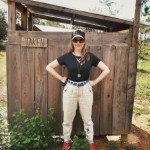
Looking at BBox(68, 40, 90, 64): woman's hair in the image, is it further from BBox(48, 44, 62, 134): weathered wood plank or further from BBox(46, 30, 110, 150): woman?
BBox(48, 44, 62, 134): weathered wood plank

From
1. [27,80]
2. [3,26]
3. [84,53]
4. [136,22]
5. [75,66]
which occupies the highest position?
[3,26]

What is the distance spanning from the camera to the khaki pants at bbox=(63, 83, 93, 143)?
5160 mm

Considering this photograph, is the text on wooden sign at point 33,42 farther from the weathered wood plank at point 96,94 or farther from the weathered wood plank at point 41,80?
the weathered wood plank at point 96,94

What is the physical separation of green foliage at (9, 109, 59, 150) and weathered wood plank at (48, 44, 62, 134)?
20 centimetres

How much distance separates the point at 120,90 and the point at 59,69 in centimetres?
125

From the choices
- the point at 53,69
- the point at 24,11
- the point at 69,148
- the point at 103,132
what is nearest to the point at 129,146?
the point at 103,132

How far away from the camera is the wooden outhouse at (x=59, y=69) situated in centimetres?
550

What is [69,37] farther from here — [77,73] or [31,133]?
[31,133]

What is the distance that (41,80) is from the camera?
5.66 meters

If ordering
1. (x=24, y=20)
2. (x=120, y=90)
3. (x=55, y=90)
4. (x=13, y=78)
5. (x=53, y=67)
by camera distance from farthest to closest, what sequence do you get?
(x=24, y=20)
(x=120, y=90)
(x=55, y=90)
(x=13, y=78)
(x=53, y=67)

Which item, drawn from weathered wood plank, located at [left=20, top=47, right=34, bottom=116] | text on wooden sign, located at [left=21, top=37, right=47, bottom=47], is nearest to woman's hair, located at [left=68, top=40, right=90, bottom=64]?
text on wooden sign, located at [left=21, top=37, right=47, bottom=47]

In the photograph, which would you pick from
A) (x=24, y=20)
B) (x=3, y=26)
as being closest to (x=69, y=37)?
(x=24, y=20)

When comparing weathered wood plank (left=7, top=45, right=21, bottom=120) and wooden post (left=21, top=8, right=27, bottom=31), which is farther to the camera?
wooden post (left=21, top=8, right=27, bottom=31)

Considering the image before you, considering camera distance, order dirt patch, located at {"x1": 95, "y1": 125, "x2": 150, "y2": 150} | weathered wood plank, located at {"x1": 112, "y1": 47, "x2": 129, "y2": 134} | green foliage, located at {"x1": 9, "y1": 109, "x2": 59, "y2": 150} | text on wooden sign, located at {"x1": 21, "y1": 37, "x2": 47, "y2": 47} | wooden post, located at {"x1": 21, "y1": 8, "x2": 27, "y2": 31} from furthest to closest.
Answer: wooden post, located at {"x1": 21, "y1": 8, "x2": 27, "y2": 31} → dirt patch, located at {"x1": 95, "y1": 125, "x2": 150, "y2": 150} → weathered wood plank, located at {"x1": 112, "y1": 47, "x2": 129, "y2": 134} → text on wooden sign, located at {"x1": 21, "y1": 37, "x2": 47, "y2": 47} → green foliage, located at {"x1": 9, "y1": 109, "x2": 59, "y2": 150}
